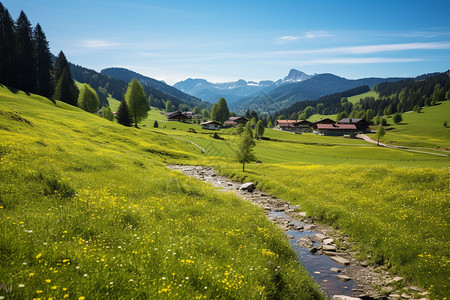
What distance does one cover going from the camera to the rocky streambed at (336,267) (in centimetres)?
1157

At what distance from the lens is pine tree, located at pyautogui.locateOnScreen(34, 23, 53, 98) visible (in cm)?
8150

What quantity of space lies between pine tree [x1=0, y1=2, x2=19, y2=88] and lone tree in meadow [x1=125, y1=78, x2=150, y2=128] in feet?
111

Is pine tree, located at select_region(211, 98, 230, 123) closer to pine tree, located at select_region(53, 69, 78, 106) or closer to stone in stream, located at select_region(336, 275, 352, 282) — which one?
pine tree, located at select_region(53, 69, 78, 106)

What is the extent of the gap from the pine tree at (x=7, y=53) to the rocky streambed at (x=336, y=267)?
3655 inches

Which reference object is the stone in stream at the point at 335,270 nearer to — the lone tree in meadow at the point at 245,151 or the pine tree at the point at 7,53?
the lone tree in meadow at the point at 245,151

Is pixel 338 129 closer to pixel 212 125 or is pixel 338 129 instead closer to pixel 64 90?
pixel 212 125

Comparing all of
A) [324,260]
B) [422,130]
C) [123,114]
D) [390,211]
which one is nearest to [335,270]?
[324,260]

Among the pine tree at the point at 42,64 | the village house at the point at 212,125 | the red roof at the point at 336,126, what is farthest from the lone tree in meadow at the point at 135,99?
the red roof at the point at 336,126

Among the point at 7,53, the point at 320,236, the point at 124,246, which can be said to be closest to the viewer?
the point at 124,246

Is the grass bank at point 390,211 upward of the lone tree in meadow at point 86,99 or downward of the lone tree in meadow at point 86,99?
downward

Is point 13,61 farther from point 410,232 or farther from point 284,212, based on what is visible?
point 410,232

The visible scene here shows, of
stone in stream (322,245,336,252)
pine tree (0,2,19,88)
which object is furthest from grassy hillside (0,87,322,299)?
pine tree (0,2,19,88)

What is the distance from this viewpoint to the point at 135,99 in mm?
89000

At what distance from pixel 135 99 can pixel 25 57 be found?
35.8 m
